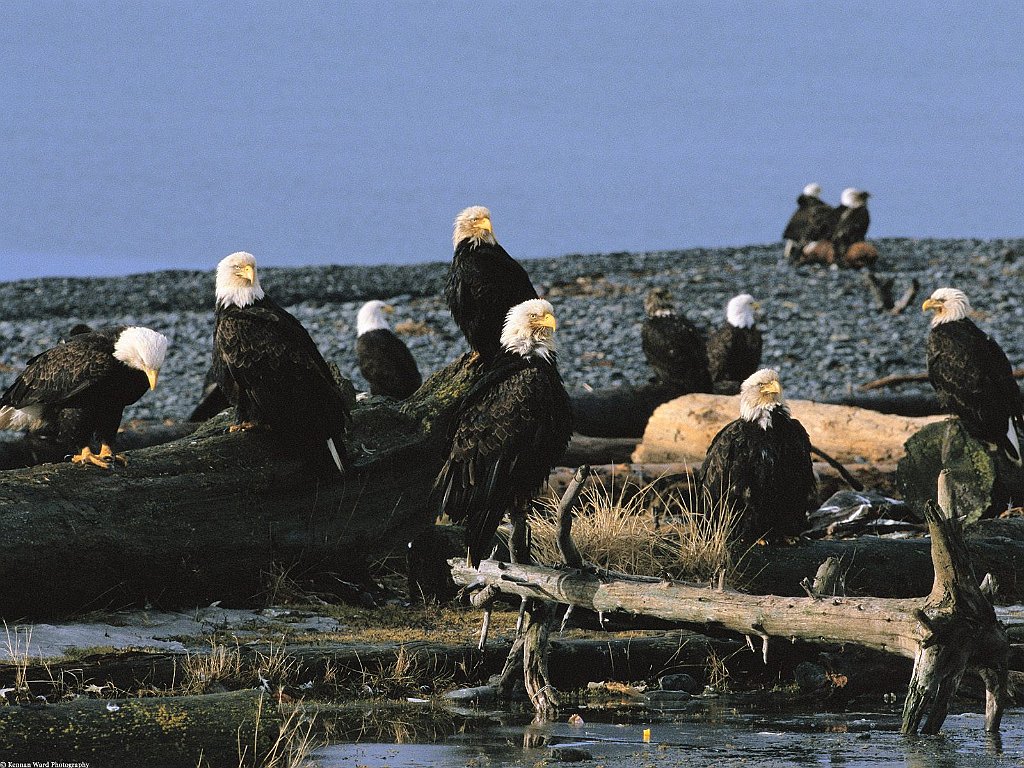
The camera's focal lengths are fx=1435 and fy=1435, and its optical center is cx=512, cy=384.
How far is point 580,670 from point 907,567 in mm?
2185

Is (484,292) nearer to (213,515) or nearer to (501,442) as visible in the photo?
(213,515)

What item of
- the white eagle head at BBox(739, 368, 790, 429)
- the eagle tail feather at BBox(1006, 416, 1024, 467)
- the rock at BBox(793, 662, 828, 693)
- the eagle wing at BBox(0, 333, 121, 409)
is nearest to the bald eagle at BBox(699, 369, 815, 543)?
the white eagle head at BBox(739, 368, 790, 429)

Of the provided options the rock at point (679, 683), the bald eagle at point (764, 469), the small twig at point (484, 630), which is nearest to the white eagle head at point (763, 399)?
the bald eagle at point (764, 469)

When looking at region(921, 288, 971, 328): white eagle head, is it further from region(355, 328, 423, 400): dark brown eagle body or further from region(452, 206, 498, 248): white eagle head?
region(355, 328, 423, 400): dark brown eagle body

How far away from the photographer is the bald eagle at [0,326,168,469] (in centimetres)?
773

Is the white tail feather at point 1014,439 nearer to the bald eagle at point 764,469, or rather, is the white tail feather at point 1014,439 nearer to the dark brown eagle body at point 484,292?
the bald eagle at point 764,469

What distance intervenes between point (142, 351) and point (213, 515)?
1028 mm

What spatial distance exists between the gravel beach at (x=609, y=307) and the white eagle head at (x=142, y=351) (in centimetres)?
919

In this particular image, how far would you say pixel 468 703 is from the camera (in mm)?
6168

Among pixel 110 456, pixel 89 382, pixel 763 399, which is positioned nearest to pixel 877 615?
pixel 763 399

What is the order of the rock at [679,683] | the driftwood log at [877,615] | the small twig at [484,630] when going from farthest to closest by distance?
the rock at [679,683] < the small twig at [484,630] < the driftwood log at [877,615]

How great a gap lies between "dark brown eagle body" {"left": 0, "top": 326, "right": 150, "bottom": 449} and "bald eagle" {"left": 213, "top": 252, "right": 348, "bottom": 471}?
0.58m

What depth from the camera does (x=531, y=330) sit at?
258 inches

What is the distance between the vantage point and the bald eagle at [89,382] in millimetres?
7730
